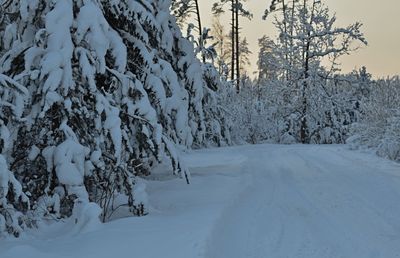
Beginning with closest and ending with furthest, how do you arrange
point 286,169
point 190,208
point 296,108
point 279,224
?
point 279,224
point 190,208
point 286,169
point 296,108

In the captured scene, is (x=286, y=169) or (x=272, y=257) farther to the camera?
(x=286, y=169)

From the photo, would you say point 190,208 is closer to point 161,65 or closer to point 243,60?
point 161,65

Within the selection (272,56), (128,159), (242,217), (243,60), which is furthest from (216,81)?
(243,60)

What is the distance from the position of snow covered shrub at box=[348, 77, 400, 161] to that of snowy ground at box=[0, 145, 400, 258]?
3128mm

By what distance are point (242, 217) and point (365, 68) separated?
37496 mm

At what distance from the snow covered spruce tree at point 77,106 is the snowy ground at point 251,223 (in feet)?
1.79

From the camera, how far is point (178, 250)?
4.71m

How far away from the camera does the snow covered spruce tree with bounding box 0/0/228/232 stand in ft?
19.7

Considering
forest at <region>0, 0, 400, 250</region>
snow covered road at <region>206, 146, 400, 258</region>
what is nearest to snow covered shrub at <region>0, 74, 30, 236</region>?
forest at <region>0, 0, 400, 250</region>

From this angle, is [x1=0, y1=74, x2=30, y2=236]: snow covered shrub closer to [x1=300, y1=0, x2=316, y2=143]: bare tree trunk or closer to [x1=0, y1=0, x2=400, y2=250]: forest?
[x1=0, y1=0, x2=400, y2=250]: forest

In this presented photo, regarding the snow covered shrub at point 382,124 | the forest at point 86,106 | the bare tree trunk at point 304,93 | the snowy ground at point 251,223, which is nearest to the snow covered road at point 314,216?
the snowy ground at point 251,223

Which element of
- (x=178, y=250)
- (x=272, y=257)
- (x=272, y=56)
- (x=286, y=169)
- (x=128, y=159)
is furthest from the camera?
(x=272, y=56)

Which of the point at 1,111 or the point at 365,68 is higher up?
the point at 365,68

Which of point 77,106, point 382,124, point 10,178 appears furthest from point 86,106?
point 382,124
